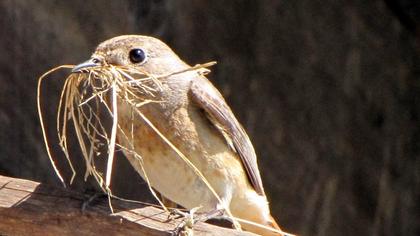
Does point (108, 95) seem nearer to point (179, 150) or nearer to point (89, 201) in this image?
point (179, 150)

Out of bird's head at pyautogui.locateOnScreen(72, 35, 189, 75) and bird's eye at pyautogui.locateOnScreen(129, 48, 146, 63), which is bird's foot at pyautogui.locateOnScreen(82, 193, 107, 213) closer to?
bird's head at pyautogui.locateOnScreen(72, 35, 189, 75)

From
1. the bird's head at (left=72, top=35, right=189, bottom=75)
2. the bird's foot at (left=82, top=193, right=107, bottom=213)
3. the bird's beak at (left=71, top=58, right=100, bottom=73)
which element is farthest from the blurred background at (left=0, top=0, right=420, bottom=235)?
the bird's foot at (left=82, top=193, right=107, bottom=213)

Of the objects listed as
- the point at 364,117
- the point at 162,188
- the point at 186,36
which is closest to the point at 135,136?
the point at 162,188

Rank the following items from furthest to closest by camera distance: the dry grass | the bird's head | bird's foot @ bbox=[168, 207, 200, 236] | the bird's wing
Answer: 1. the bird's wing
2. the bird's head
3. the dry grass
4. bird's foot @ bbox=[168, 207, 200, 236]

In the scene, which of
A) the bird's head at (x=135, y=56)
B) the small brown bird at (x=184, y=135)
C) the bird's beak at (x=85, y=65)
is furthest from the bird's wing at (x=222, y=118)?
the bird's beak at (x=85, y=65)

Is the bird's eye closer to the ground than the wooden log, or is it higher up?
higher up

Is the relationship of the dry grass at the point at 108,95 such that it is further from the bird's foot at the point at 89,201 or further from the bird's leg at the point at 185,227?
the bird's leg at the point at 185,227

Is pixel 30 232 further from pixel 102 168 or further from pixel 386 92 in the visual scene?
pixel 386 92
